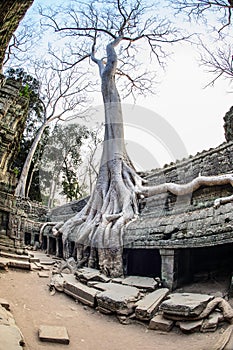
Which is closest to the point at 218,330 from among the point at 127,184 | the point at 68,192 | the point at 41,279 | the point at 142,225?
the point at 142,225

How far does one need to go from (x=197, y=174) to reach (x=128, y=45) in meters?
8.68

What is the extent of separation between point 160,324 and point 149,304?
43 centimetres

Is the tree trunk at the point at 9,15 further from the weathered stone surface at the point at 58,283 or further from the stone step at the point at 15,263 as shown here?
the stone step at the point at 15,263

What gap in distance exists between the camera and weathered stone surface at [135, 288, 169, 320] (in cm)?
367

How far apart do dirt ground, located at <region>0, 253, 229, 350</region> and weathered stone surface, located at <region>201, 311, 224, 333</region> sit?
56mm

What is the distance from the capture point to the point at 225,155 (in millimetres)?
5699

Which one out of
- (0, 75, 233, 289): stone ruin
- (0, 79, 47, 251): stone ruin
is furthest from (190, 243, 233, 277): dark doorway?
(0, 79, 47, 251): stone ruin

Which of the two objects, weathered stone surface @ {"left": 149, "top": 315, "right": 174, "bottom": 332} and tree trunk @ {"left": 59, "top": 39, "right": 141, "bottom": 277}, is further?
tree trunk @ {"left": 59, "top": 39, "right": 141, "bottom": 277}

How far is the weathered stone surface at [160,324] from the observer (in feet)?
10.9

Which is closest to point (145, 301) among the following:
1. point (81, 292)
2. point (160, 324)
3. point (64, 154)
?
point (160, 324)

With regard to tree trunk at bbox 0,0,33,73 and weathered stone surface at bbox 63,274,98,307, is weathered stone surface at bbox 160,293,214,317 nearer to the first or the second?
weathered stone surface at bbox 63,274,98,307

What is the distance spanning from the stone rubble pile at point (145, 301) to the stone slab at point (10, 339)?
5.82ft

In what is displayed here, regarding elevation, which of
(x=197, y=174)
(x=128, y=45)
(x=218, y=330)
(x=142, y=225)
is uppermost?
(x=128, y=45)

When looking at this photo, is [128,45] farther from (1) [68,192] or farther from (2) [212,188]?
(1) [68,192]
